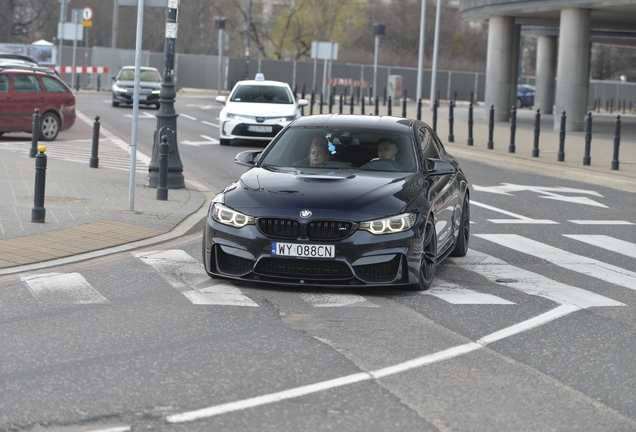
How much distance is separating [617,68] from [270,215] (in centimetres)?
9583

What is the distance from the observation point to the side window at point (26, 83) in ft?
80.0

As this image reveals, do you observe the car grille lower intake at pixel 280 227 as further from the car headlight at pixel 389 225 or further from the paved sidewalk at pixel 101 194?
the paved sidewalk at pixel 101 194

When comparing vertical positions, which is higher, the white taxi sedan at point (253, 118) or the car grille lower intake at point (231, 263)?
the white taxi sedan at point (253, 118)

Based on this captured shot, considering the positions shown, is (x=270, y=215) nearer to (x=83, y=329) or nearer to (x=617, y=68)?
(x=83, y=329)

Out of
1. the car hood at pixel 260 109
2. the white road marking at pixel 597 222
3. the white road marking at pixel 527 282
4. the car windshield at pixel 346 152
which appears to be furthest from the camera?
the car hood at pixel 260 109

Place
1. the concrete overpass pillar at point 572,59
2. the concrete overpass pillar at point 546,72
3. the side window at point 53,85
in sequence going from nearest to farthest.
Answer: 1. the side window at point 53,85
2. the concrete overpass pillar at point 572,59
3. the concrete overpass pillar at point 546,72

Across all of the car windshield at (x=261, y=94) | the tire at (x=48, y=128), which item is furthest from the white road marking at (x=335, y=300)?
the car windshield at (x=261, y=94)

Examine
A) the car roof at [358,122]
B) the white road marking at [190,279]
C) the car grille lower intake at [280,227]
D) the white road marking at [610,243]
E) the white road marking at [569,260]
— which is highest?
the car roof at [358,122]

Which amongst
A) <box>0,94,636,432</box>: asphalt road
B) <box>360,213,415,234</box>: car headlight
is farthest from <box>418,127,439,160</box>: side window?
<box>360,213,415,234</box>: car headlight

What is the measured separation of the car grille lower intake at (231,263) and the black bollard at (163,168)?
5123mm

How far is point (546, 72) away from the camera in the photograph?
5178 cm

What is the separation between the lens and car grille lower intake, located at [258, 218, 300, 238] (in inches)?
337

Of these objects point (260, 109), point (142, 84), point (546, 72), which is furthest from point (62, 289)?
point (546, 72)

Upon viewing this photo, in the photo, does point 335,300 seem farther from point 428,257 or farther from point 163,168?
point 163,168
